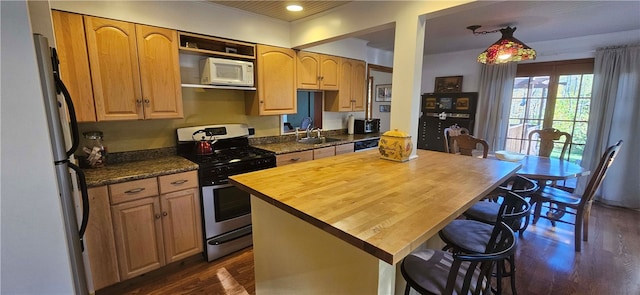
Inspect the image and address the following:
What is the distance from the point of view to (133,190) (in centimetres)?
192

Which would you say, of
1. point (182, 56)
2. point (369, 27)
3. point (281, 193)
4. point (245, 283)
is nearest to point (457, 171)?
point (281, 193)

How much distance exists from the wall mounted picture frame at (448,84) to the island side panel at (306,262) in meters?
4.45

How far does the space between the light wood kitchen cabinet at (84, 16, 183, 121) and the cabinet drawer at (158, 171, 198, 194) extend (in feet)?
1.88

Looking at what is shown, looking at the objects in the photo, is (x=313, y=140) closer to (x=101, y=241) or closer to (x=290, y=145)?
(x=290, y=145)

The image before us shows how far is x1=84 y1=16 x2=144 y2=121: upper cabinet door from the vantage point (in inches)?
77.1

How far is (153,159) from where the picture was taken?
244 centimetres

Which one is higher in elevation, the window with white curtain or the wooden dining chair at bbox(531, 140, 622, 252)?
the window with white curtain

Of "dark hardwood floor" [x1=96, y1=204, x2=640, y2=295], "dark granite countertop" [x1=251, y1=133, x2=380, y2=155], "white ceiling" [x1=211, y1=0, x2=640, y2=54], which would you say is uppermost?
"white ceiling" [x1=211, y1=0, x2=640, y2=54]

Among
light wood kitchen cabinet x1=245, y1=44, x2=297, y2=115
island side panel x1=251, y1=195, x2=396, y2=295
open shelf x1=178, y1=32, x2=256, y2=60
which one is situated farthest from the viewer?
light wood kitchen cabinet x1=245, y1=44, x2=297, y2=115

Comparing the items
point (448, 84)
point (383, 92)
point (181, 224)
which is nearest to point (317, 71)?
point (181, 224)

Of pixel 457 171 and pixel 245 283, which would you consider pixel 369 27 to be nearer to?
pixel 457 171

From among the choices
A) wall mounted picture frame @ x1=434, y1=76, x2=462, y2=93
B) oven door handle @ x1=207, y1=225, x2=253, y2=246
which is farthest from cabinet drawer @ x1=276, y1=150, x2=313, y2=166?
wall mounted picture frame @ x1=434, y1=76, x2=462, y2=93

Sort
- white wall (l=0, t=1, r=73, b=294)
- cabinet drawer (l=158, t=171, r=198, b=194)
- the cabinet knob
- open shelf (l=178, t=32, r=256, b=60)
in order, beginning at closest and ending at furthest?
white wall (l=0, t=1, r=73, b=294) < the cabinet knob < cabinet drawer (l=158, t=171, r=198, b=194) < open shelf (l=178, t=32, r=256, b=60)

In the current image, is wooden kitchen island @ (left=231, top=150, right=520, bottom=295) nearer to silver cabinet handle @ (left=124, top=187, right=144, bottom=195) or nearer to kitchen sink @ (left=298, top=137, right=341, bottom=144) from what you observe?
silver cabinet handle @ (left=124, top=187, right=144, bottom=195)
